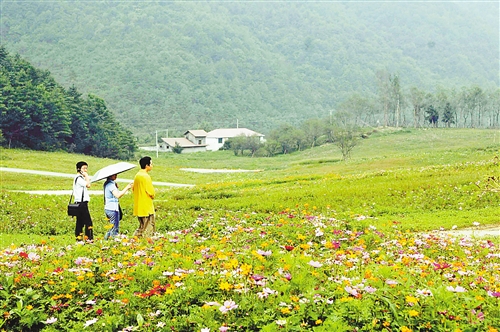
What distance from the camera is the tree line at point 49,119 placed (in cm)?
7756

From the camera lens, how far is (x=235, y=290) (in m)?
6.89

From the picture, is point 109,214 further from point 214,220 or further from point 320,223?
point 320,223

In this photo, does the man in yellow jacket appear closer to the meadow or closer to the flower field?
the meadow

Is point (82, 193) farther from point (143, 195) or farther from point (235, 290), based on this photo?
point (235, 290)

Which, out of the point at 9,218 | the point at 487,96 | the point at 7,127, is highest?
the point at 487,96

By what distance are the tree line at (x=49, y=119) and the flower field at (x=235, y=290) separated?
7164 centimetres

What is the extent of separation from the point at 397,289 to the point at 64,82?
204986mm

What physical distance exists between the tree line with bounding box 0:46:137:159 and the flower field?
71.6 meters

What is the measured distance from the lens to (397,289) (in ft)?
22.1

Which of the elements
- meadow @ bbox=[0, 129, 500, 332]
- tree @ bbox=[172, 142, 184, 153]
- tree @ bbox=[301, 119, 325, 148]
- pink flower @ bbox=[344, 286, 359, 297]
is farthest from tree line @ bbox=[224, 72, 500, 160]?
pink flower @ bbox=[344, 286, 359, 297]

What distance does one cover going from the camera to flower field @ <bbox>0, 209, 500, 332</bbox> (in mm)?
6273

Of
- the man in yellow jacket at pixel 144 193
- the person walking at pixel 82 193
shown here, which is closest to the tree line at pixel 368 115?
the person walking at pixel 82 193

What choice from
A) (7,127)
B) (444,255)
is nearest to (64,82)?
(7,127)

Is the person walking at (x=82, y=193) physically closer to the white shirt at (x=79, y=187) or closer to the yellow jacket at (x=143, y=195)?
the white shirt at (x=79, y=187)
